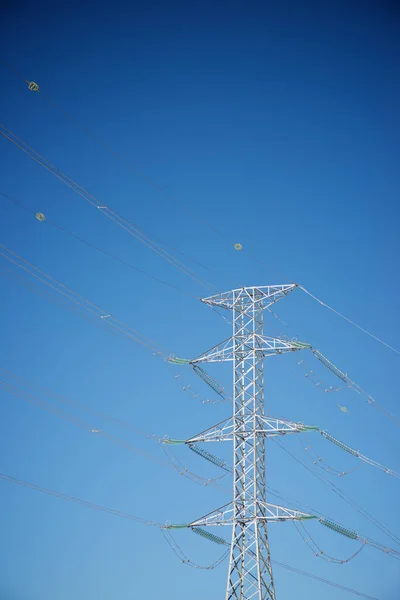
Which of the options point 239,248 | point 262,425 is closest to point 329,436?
point 262,425

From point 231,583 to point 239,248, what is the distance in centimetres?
1718

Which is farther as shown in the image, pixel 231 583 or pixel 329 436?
pixel 329 436

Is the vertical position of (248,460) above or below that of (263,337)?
below

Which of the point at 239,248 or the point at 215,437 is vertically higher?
Result: the point at 239,248

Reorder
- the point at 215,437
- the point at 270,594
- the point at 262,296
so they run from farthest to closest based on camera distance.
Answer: the point at 262,296, the point at 215,437, the point at 270,594

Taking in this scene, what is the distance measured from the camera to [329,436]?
47.5 m

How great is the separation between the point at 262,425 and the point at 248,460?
1.90 metres

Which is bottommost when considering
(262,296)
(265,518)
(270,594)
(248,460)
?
(270,594)

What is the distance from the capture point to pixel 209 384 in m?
50.9

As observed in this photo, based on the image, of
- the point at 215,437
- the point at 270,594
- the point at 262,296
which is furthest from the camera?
the point at 262,296

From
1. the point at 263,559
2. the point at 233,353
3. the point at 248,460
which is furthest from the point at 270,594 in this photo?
the point at 233,353

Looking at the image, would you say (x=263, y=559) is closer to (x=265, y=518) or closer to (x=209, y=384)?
(x=265, y=518)

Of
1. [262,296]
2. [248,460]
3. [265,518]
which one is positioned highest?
[262,296]

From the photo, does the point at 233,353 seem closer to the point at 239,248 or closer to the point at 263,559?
the point at 239,248
